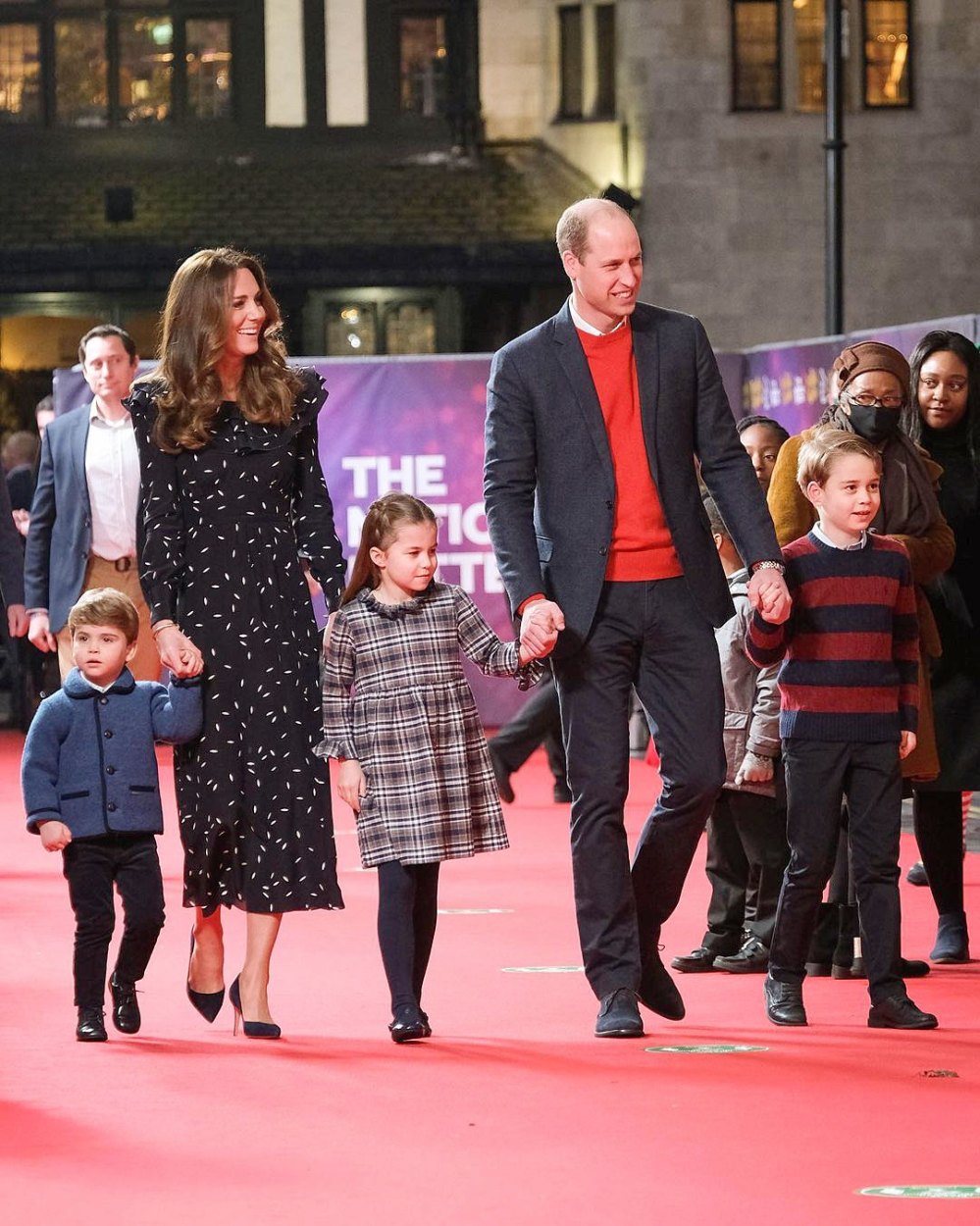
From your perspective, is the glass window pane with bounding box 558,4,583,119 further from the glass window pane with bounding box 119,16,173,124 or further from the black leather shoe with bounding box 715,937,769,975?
the black leather shoe with bounding box 715,937,769,975

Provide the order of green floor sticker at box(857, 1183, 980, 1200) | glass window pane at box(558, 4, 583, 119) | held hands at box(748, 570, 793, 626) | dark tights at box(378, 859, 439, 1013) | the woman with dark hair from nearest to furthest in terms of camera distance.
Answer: green floor sticker at box(857, 1183, 980, 1200), held hands at box(748, 570, 793, 626), dark tights at box(378, 859, 439, 1013), the woman with dark hair, glass window pane at box(558, 4, 583, 119)

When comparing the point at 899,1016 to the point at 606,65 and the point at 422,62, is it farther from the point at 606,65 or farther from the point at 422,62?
the point at 422,62

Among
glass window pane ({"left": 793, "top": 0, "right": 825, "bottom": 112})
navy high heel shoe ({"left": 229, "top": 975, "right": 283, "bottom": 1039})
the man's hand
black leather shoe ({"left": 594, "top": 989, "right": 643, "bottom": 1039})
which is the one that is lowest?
navy high heel shoe ({"left": 229, "top": 975, "right": 283, "bottom": 1039})

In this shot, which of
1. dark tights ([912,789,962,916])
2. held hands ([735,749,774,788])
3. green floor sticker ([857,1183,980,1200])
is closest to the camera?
green floor sticker ([857,1183,980,1200])

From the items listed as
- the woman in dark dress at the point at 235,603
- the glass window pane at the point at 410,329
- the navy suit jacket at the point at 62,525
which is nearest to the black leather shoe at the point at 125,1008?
the woman in dark dress at the point at 235,603

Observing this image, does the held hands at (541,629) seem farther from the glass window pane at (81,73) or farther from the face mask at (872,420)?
the glass window pane at (81,73)

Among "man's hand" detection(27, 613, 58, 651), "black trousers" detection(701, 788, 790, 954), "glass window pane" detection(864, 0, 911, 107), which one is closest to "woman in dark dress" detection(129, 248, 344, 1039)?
"black trousers" detection(701, 788, 790, 954)

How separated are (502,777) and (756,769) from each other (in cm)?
541

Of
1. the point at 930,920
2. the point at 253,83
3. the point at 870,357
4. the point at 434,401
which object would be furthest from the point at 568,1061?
the point at 253,83

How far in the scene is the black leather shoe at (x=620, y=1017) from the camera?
650 cm

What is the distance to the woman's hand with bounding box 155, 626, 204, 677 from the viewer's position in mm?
6559

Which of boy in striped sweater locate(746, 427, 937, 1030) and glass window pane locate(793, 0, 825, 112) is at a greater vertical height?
glass window pane locate(793, 0, 825, 112)

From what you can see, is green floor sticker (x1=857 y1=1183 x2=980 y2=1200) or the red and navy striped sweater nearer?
green floor sticker (x1=857 y1=1183 x2=980 y2=1200)

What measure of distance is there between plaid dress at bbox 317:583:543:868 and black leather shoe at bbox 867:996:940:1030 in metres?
1.06
